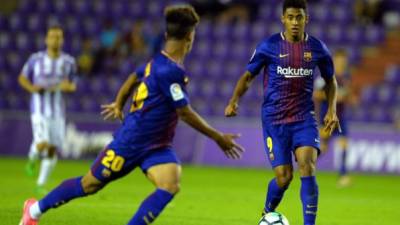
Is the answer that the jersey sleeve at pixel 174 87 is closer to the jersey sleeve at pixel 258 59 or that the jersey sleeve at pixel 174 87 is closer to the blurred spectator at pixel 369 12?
the jersey sleeve at pixel 258 59

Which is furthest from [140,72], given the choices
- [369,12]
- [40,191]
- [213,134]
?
[369,12]

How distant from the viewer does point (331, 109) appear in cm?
866

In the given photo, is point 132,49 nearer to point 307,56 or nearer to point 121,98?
point 307,56

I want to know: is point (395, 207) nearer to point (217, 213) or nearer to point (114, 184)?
point (217, 213)

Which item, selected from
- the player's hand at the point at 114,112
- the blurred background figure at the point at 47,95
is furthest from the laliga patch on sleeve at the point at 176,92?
the blurred background figure at the point at 47,95

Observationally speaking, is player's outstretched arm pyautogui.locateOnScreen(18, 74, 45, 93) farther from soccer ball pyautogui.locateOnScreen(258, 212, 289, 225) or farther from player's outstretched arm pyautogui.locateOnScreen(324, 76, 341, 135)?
soccer ball pyautogui.locateOnScreen(258, 212, 289, 225)

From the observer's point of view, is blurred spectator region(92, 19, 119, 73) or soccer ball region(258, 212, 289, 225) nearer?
soccer ball region(258, 212, 289, 225)

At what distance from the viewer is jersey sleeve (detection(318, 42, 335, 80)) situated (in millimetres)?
8688

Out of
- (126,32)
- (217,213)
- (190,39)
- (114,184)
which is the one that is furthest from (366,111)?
(190,39)

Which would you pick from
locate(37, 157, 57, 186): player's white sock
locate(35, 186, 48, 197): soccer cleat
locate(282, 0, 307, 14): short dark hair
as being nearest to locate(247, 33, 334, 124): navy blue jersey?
locate(282, 0, 307, 14): short dark hair

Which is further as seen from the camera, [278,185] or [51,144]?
[51,144]

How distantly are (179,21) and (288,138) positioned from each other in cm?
213

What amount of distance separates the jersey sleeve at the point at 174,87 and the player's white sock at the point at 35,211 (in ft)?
4.83

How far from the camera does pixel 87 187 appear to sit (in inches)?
284
